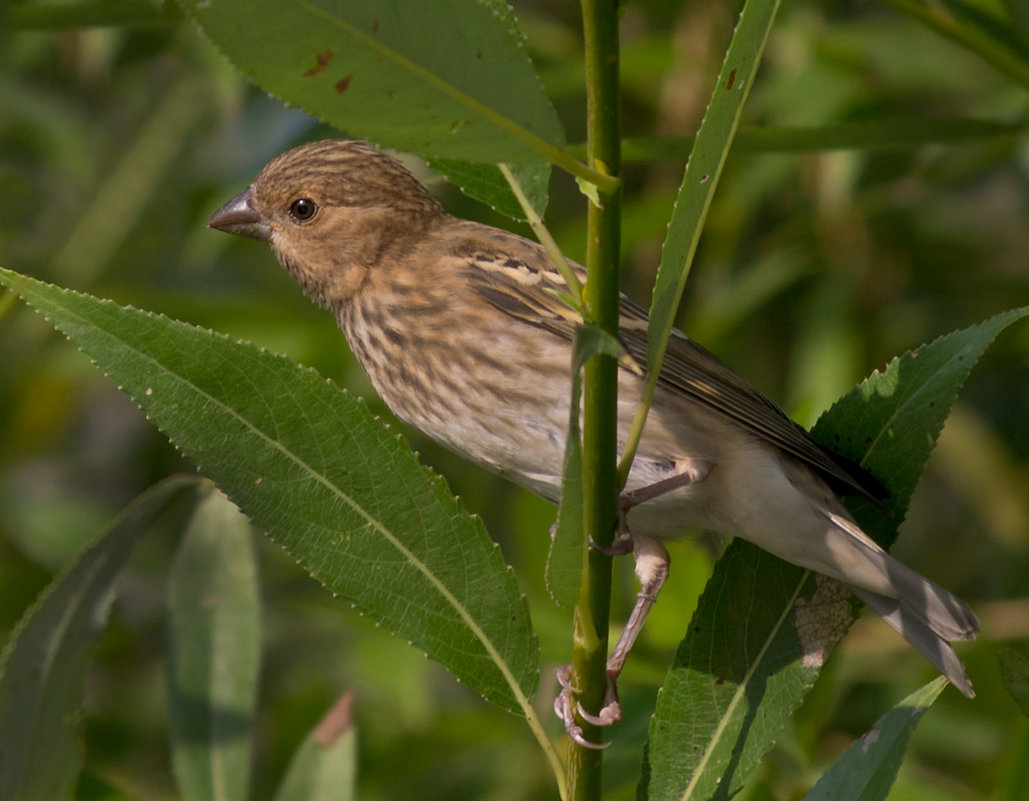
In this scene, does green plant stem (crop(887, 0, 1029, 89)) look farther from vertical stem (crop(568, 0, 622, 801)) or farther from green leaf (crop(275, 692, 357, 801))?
green leaf (crop(275, 692, 357, 801))

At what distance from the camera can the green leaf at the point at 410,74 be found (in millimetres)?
1539

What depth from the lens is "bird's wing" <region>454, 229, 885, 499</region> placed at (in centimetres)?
290

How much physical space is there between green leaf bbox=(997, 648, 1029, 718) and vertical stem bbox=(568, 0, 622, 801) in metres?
0.56

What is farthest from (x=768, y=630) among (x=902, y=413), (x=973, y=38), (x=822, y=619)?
(x=973, y=38)

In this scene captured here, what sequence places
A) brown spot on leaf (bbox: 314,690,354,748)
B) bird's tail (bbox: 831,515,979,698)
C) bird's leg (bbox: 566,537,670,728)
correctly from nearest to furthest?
bird's tail (bbox: 831,515,979,698) < brown spot on leaf (bbox: 314,690,354,748) < bird's leg (bbox: 566,537,670,728)

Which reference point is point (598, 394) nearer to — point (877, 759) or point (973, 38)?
point (877, 759)

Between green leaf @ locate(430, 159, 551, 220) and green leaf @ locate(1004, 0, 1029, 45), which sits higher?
green leaf @ locate(1004, 0, 1029, 45)

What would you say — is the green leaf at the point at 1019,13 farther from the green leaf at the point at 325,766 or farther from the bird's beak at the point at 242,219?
the green leaf at the point at 325,766

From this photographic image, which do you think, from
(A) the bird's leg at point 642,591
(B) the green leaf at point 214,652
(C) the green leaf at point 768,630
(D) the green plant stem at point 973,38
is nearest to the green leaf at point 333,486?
(C) the green leaf at point 768,630

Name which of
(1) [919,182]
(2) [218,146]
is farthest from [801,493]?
(2) [218,146]

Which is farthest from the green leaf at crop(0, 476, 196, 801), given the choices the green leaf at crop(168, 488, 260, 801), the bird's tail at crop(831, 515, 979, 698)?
the bird's tail at crop(831, 515, 979, 698)

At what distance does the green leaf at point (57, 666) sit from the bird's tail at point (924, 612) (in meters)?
1.29

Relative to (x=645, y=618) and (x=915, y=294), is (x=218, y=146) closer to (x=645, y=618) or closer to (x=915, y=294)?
(x=915, y=294)

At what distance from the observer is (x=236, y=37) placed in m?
1.51
